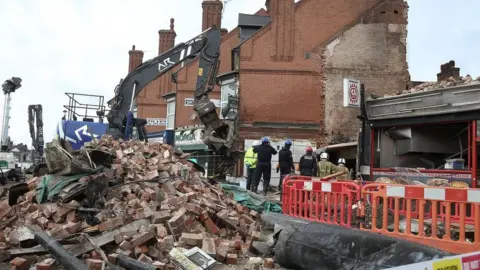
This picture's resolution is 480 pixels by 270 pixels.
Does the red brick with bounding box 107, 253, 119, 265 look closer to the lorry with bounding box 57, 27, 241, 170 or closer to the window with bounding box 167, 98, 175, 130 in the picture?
the lorry with bounding box 57, 27, 241, 170

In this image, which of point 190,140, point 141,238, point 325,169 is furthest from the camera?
point 190,140

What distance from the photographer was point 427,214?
5828 mm

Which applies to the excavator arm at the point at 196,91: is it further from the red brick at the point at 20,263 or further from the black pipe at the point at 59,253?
the red brick at the point at 20,263

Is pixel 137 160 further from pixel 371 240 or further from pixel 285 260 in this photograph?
pixel 371 240

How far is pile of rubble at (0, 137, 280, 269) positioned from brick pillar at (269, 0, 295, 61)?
1290 centimetres

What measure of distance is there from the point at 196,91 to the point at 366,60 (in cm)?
975

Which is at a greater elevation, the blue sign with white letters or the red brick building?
the red brick building

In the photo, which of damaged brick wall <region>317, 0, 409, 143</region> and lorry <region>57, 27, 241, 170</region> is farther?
damaged brick wall <region>317, 0, 409, 143</region>

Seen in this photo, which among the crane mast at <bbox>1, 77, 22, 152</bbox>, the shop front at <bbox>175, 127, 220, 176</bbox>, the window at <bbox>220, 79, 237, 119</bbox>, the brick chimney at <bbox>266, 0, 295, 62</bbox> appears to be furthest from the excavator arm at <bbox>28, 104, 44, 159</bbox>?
the brick chimney at <bbox>266, 0, 295, 62</bbox>

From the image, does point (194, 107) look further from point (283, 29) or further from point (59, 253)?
point (59, 253)

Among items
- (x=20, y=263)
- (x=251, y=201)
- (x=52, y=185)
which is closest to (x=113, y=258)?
(x=20, y=263)

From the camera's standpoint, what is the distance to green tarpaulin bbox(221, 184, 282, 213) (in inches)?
389

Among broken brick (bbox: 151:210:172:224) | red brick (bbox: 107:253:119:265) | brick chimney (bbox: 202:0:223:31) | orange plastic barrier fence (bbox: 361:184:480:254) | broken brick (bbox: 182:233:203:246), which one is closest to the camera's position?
orange plastic barrier fence (bbox: 361:184:480:254)

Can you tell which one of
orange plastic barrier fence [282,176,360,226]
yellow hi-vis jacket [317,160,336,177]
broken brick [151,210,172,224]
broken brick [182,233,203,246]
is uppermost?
yellow hi-vis jacket [317,160,336,177]
